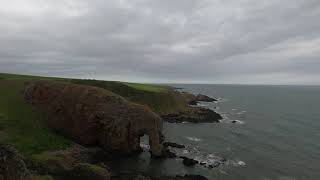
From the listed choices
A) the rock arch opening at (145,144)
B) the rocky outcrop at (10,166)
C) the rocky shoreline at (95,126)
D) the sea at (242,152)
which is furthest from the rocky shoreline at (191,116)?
the rocky outcrop at (10,166)

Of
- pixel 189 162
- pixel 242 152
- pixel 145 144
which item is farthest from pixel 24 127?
pixel 242 152

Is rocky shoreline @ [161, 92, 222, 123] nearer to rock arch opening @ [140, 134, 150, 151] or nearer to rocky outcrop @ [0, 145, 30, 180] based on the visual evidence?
rock arch opening @ [140, 134, 150, 151]

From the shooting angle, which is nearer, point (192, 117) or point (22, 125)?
point (22, 125)

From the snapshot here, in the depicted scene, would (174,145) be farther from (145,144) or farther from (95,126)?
(95,126)

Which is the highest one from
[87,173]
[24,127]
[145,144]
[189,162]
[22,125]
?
[22,125]

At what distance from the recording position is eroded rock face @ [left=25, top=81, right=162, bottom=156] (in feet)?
162

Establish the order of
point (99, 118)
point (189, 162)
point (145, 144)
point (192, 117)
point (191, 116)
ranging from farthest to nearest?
point (191, 116)
point (192, 117)
point (145, 144)
point (99, 118)
point (189, 162)

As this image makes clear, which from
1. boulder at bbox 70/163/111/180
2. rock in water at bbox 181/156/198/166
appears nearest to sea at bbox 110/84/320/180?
rock in water at bbox 181/156/198/166

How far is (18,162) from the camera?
19.7 metres

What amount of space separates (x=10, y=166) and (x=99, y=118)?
3229cm

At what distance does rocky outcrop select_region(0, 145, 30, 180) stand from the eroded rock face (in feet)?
97.1

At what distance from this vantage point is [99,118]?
51281 millimetres

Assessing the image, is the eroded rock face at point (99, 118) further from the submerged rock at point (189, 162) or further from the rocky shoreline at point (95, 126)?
the submerged rock at point (189, 162)

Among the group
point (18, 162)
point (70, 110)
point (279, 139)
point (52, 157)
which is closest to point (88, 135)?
point (70, 110)
